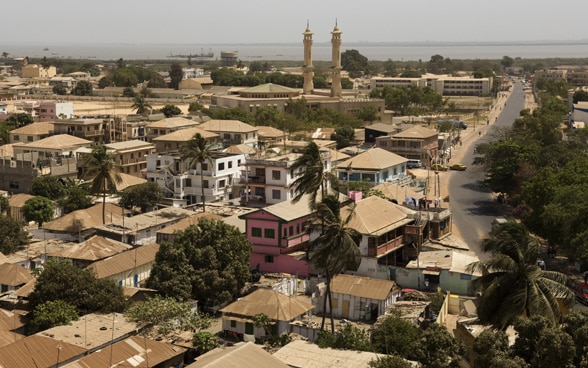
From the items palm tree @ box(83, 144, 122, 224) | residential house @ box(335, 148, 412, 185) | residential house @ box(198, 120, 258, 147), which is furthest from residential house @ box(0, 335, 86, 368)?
residential house @ box(198, 120, 258, 147)

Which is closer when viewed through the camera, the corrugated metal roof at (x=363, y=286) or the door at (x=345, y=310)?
the corrugated metal roof at (x=363, y=286)

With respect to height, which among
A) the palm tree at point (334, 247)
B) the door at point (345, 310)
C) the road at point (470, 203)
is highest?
the palm tree at point (334, 247)

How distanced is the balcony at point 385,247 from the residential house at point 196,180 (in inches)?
596

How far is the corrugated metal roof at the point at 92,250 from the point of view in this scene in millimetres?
31453

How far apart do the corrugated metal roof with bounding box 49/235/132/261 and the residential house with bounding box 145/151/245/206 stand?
36.0 ft

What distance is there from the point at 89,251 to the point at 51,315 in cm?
778

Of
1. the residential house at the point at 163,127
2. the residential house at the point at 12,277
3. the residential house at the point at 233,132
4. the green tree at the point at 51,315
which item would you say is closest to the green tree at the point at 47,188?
the residential house at the point at 233,132

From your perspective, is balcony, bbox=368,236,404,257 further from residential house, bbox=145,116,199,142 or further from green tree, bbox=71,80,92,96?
green tree, bbox=71,80,92,96

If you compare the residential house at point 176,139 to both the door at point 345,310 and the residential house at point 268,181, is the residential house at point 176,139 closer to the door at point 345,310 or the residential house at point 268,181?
the residential house at point 268,181

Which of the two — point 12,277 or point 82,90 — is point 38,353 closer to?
point 12,277

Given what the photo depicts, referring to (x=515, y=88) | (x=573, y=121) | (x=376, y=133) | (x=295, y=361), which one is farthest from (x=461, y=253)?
(x=515, y=88)

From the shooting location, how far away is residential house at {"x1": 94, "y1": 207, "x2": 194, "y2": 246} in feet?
117

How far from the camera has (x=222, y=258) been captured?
91.5 ft

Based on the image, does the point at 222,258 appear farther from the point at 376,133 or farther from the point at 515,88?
the point at 515,88
